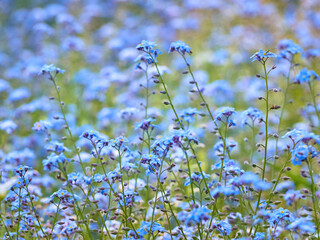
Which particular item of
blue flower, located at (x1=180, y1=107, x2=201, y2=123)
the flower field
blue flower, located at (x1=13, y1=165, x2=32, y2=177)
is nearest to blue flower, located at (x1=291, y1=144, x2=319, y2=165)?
the flower field

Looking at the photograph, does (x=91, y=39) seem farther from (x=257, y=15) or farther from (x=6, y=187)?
(x=6, y=187)

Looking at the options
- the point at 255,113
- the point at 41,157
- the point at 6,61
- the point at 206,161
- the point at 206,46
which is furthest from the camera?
the point at 206,46

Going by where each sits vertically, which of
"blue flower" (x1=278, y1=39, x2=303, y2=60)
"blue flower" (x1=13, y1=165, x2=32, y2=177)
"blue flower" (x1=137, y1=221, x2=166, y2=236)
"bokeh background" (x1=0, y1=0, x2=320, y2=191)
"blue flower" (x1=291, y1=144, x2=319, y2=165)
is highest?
"bokeh background" (x1=0, y1=0, x2=320, y2=191)

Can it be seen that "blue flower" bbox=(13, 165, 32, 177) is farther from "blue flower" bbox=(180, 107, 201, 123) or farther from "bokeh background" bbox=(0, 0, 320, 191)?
"blue flower" bbox=(180, 107, 201, 123)

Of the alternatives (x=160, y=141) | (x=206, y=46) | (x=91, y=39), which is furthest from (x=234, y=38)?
(x=160, y=141)

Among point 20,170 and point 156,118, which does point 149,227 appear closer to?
point 20,170

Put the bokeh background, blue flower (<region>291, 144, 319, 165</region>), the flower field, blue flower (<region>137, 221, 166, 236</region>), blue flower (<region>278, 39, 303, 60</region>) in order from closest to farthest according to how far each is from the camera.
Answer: blue flower (<region>291, 144, 319, 165</region>), blue flower (<region>137, 221, 166, 236</region>), the flower field, blue flower (<region>278, 39, 303, 60</region>), the bokeh background

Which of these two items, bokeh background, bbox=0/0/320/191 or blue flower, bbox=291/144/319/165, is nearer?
blue flower, bbox=291/144/319/165

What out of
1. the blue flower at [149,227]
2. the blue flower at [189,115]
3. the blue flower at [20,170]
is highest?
the blue flower at [189,115]

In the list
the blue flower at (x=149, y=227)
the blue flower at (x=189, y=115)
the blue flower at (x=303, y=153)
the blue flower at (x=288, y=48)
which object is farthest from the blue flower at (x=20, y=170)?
the blue flower at (x=288, y=48)

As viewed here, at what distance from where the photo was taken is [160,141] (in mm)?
3035

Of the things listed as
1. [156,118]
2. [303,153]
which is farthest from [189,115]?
[156,118]

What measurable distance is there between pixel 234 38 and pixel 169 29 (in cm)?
179

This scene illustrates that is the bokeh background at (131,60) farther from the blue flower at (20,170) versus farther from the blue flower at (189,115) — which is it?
the blue flower at (189,115)
